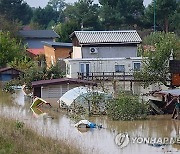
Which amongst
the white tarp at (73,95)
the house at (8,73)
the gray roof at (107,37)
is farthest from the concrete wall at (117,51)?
the white tarp at (73,95)

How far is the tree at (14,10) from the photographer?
253 feet

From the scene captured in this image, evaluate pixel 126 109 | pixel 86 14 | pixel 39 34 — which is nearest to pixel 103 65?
pixel 126 109

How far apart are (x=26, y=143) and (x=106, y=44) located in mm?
23290

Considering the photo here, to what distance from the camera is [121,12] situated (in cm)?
5741

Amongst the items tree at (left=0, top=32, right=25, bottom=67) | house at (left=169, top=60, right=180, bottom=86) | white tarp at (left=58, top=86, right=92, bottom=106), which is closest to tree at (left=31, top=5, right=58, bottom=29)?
tree at (left=0, top=32, right=25, bottom=67)

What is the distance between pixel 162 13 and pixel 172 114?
3215 centimetres

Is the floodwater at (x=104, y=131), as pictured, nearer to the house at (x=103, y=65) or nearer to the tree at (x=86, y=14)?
the house at (x=103, y=65)

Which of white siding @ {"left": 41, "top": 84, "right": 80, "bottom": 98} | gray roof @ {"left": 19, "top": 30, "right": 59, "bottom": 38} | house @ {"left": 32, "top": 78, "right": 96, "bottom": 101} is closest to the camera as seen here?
house @ {"left": 32, "top": 78, "right": 96, "bottom": 101}

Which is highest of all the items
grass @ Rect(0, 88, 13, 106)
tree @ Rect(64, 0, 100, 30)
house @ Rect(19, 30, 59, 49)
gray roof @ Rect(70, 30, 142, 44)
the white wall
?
tree @ Rect(64, 0, 100, 30)

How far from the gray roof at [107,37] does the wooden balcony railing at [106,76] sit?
354 centimetres

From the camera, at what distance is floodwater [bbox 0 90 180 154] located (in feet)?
50.2

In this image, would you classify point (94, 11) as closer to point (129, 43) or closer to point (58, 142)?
point (129, 43)

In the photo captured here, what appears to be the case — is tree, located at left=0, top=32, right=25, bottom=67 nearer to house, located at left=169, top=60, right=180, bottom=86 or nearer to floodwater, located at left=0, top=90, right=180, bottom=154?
house, located at left=169, top=60, right=180, bottom=86

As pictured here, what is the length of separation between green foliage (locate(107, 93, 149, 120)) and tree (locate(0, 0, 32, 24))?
56049 mm
